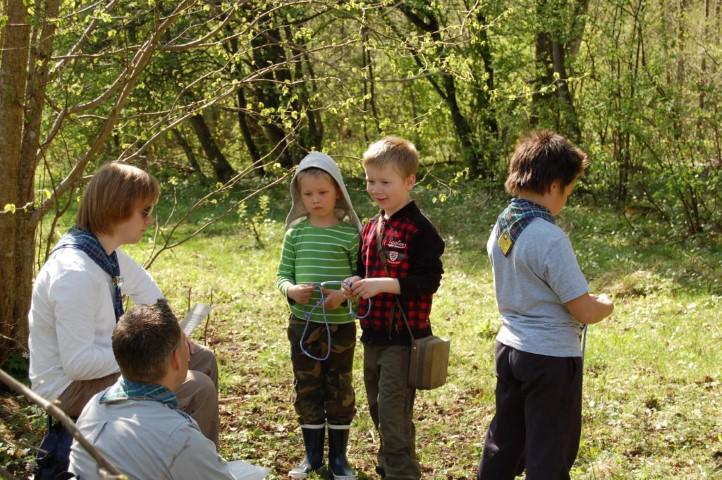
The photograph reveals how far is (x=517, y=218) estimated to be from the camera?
350cm

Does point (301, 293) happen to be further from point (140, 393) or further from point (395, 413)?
point (140, 393)

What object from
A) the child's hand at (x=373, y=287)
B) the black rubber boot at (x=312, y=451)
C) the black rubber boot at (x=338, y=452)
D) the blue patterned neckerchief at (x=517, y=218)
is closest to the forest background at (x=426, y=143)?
the black rubber boot at (x=312, y=451)

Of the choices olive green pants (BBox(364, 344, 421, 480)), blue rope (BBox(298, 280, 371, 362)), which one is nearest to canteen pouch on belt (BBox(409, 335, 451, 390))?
olive green pants (BBox(364, 344, 421, 480))

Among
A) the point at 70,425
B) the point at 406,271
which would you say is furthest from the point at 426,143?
the point at 70,425

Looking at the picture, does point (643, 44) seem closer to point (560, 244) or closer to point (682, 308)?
point (682, 308)

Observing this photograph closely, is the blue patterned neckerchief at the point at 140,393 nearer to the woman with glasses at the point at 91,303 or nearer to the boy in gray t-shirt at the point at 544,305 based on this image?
the woman with glasses at the point at 91,303

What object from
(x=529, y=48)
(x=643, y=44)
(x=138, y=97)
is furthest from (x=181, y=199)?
(x=643, y=44)

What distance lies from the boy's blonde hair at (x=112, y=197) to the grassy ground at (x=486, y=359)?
3.19 ft

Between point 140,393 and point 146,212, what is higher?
point 146,212

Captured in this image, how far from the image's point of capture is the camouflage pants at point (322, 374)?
4.49m

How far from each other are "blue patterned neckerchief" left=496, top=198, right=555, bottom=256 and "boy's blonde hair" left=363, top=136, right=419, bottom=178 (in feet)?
2.47

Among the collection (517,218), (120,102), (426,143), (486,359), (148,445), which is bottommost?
(486,359)

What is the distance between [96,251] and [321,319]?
1255mm

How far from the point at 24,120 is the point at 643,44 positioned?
8658mm
